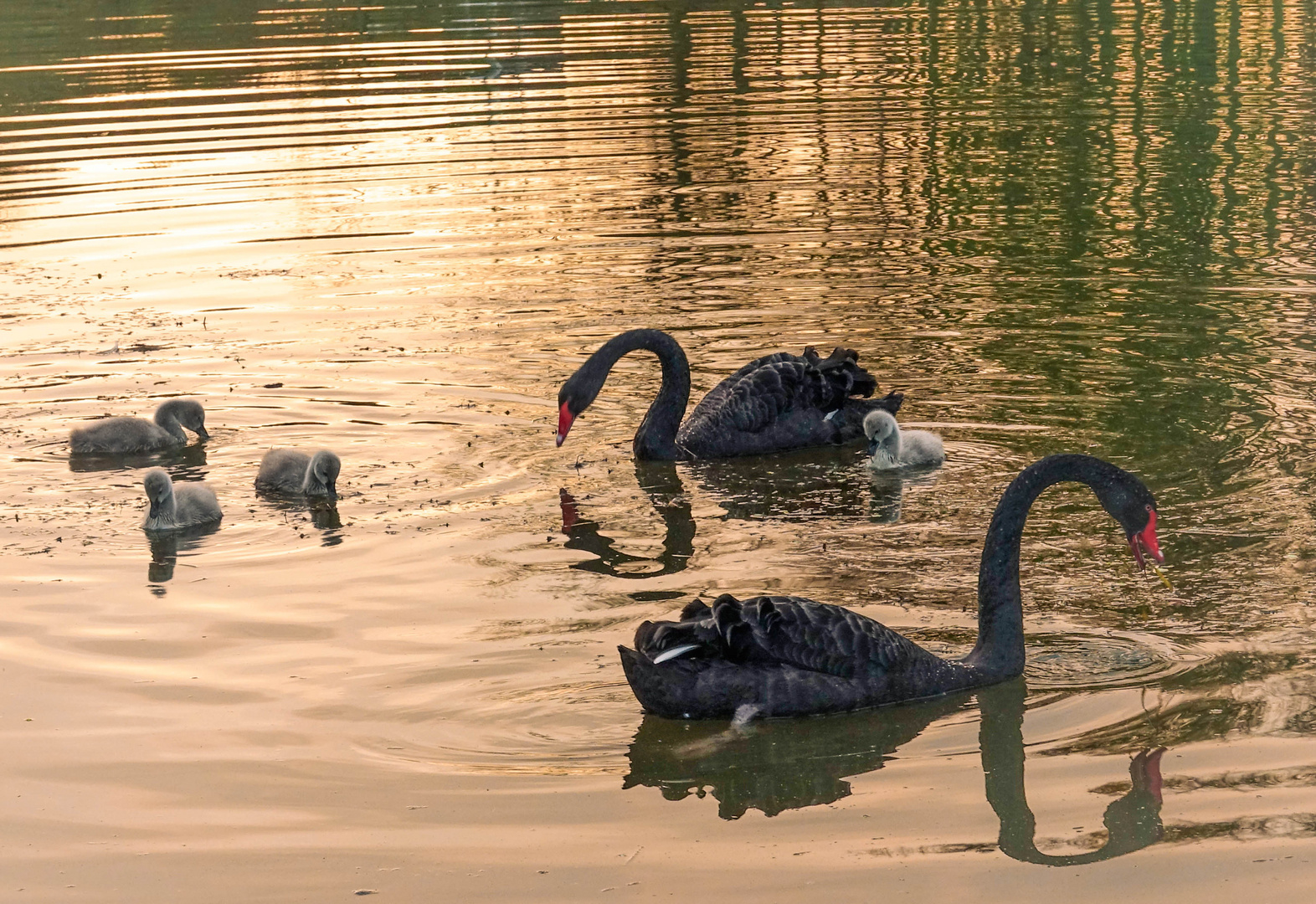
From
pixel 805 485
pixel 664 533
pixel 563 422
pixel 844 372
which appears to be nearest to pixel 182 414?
pixel 563 422

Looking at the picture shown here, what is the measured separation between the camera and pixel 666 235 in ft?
42.7

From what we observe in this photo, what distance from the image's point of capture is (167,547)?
7258mm

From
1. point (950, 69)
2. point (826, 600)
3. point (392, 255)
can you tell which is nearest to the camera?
point (826, 600)

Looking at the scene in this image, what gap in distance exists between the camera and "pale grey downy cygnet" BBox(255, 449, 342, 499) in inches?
299

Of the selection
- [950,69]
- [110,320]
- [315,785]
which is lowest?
[315,785]

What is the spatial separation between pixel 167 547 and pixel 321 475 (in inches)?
30.6

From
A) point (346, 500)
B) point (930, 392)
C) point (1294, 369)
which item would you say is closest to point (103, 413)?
point (346, 500)

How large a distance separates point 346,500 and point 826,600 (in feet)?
8.67

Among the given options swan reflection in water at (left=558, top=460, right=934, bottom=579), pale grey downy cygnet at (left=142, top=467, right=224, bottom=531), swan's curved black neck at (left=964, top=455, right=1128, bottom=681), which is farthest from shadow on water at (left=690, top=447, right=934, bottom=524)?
pale grey downy cygnet at (left=142, top=467, right=224, bottom=531)

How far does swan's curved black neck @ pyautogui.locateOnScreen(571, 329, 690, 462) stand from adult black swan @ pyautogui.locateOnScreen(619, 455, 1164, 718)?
305 centimetres

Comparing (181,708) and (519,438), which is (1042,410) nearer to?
(519,438)

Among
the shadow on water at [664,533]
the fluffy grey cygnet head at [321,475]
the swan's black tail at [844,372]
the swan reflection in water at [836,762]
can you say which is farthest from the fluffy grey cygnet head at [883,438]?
the fluffy grey cygnet head at [321,475]

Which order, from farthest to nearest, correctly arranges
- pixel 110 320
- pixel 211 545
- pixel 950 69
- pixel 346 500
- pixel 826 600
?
pixel 950 69, pixel 110 320, pixel 346 500, pixel 211 545, pixel 826 600

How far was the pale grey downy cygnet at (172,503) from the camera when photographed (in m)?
7.30
